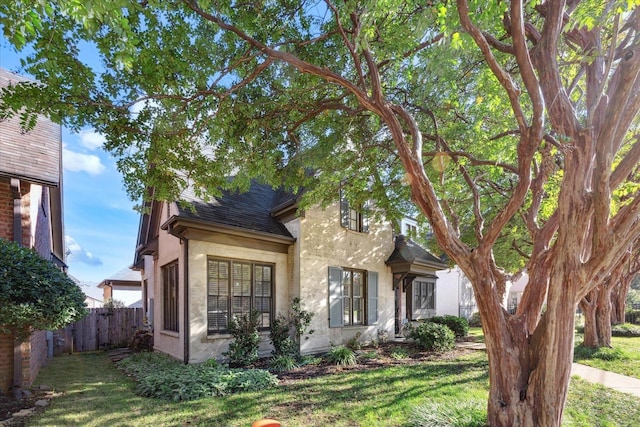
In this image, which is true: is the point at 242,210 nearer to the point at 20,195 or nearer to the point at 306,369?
the point at 306,369

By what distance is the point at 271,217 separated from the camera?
472 inches

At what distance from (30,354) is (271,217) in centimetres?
691

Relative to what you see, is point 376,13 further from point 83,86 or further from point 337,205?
point 337,205

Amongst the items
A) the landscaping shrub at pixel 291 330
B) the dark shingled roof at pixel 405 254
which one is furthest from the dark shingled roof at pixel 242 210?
the dark shingled roof at pixel 405 254

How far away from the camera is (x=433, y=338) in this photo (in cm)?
1126

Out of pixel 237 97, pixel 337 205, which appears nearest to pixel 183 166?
pixel 237 97

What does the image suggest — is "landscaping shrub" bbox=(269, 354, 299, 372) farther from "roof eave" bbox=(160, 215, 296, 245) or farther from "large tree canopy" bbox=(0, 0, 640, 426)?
"large tree canopy" bbox=(0, 0, 640, 426)

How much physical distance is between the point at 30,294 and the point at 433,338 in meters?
10.3

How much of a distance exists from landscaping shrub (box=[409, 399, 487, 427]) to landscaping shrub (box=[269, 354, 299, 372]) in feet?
12.8

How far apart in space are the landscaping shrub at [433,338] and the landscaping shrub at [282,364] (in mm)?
4451

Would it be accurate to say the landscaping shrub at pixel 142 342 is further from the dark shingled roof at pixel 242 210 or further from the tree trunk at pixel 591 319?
the tree trunk at pixel 591 319

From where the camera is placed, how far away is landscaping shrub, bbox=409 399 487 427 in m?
5.00

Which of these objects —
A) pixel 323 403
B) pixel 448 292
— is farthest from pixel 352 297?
pixel 448 292

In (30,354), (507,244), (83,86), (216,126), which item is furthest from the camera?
(507,244)
